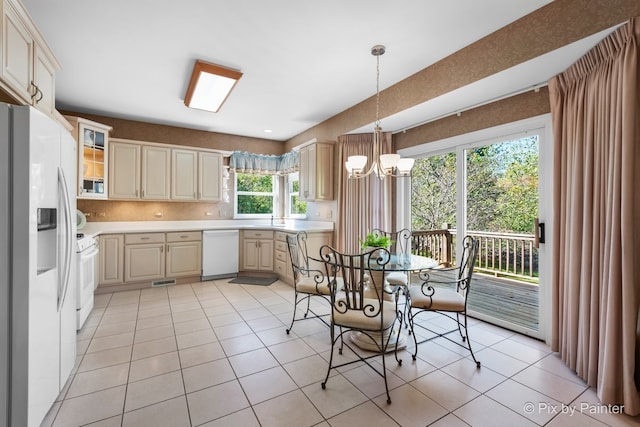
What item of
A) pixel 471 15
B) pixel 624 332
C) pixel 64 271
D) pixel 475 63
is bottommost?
pixel 624 332

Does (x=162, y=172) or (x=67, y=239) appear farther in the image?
(x=162, y=172)

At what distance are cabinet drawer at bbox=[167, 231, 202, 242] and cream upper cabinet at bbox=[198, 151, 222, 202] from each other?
26.3 inches

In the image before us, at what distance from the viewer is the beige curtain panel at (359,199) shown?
12.8ft

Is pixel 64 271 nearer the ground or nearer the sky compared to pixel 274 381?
nearer the sky

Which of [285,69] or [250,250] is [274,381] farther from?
[250,250]

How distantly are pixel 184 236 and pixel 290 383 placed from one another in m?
3.37

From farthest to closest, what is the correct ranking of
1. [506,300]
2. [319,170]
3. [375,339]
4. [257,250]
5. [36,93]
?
[257,250] < [319,170] < [506,300] < [375,339] < [36,93]

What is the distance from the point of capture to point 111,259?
159 inches

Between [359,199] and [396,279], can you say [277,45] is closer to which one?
[359,199]

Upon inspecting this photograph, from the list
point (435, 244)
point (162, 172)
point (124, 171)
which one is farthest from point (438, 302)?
point (124, 171)

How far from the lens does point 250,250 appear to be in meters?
4.96

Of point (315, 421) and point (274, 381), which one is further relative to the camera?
point (274, 381)

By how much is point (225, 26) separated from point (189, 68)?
0.90 meters

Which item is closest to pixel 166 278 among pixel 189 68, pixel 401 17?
pixel 189 68
